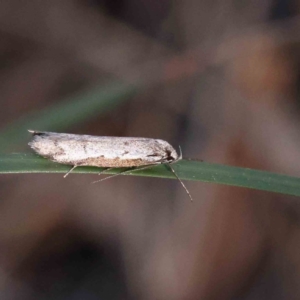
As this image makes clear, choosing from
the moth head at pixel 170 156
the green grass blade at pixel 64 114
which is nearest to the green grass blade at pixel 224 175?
the moth head at pixel 170 156

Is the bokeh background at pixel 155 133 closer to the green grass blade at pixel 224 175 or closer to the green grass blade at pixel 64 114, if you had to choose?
the green grass blade at pixel 64 114

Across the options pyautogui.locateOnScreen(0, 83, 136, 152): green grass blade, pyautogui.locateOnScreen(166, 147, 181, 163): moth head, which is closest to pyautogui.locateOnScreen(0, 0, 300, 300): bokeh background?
pyautogui.locateOnScreen(0, 83, 136, 152): green grass blade

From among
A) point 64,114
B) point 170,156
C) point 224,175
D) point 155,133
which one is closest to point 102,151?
point 170,156

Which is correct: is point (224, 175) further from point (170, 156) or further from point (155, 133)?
point (155, 133)

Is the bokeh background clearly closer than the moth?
No

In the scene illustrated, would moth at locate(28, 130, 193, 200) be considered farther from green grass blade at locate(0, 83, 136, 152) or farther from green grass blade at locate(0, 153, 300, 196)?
green grass blade at locate(0, 83, 136, 152)

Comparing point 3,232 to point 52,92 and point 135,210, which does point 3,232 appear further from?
point 52,92
